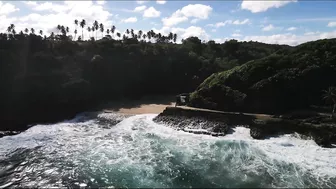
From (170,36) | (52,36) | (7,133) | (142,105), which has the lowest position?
(7,133)

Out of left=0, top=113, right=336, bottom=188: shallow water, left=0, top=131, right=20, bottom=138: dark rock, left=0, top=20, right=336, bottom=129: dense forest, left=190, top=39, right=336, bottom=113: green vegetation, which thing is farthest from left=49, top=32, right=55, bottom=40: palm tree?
left=190, top=39, right=336, bottom=113: green vegetation

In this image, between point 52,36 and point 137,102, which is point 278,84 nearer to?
point 137,102

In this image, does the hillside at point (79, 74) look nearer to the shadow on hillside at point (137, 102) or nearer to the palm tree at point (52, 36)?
the shadow on hillside at point (137, 102)

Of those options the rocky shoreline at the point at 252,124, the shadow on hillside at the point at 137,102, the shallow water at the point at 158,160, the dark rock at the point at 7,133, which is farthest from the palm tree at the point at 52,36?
the rocky shoreline at the point at 252,124

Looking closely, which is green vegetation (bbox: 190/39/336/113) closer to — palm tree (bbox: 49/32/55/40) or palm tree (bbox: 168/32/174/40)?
palm tree (bbox: 49/32/55/40)

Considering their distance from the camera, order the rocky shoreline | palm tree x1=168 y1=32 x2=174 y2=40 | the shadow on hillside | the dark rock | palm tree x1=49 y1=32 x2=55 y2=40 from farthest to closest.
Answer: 1. palm tree x1=168 y1=32 x2=174 y2=40
2. palm tree x1=49 y1=32 x2=55 y2=40
3. the shadow on hillside
4. the dark rock
5. the rocky shoreline

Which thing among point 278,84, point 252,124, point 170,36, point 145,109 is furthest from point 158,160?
point 170,36
